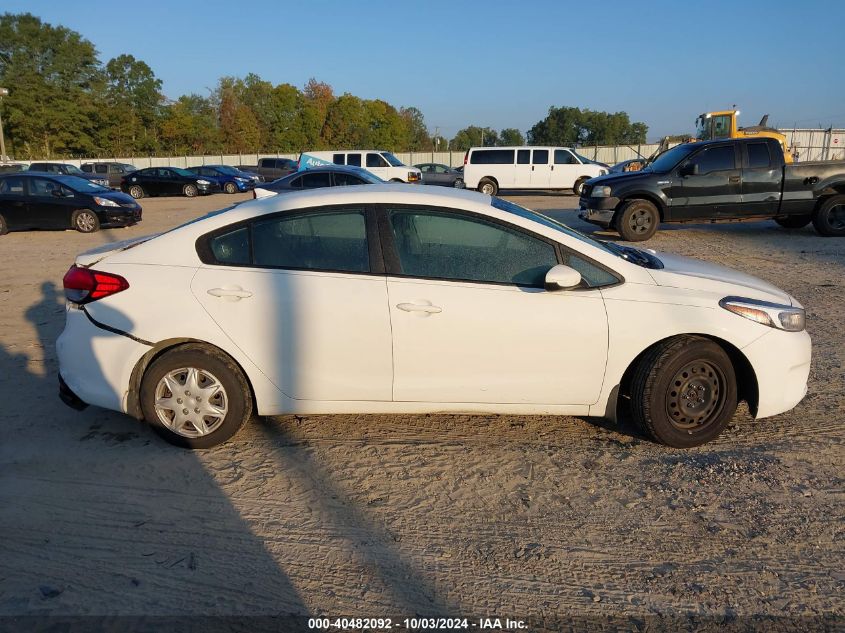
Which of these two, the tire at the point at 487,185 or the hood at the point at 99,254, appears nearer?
the hood at the point at 99,254

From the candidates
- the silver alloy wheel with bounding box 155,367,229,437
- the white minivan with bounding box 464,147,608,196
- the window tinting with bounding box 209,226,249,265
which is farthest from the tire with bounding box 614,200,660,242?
the white minivan with bounding box 464,147,608,196

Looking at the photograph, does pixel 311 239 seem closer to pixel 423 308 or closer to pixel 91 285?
pixel 423 308

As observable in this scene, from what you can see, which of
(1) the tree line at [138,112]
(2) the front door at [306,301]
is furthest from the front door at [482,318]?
Result: (1) the tree line at [138,112]

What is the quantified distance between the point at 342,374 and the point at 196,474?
3.33 ft

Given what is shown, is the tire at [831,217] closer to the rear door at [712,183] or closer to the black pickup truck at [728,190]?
the black pickup truck at [728,190]

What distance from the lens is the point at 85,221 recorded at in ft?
48.7

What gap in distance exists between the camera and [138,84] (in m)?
70.9

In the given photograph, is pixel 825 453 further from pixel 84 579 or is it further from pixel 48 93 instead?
pixel 48 93

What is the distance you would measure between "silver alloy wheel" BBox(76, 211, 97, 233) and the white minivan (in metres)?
13.9

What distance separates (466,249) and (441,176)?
1036 inches

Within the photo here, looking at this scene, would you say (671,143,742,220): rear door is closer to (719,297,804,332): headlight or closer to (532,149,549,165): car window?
(719,297,804,332): headlight

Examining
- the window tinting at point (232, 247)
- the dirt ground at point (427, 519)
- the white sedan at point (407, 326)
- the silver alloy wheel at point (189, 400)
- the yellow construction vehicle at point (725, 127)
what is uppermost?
the yellow construction vehicle at point (725, 127)

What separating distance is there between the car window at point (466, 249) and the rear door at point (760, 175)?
9679 mm

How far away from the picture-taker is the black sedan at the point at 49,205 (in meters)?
14.6
